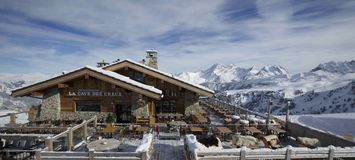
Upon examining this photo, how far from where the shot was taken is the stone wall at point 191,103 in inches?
923

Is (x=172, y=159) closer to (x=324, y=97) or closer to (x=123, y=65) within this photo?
(x=123, y=65)

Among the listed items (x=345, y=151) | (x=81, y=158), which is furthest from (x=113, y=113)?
(x=345, y=151)

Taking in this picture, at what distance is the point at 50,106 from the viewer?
21.6m

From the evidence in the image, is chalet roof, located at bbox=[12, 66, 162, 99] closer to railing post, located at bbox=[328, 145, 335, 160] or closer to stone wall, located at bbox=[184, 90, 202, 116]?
stone wall, located at bbox=[184, 90, 202, 116]

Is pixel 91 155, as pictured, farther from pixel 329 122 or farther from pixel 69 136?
pixel 329 122

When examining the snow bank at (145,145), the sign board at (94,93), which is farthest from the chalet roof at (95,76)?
the snow bank at (145,145)

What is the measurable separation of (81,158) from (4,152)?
15.5 ft

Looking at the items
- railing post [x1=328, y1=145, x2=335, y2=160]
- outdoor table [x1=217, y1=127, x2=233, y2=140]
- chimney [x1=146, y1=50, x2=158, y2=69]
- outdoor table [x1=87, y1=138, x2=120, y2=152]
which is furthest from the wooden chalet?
railing post [x1=328, y1=145, x2=335, y2=160]

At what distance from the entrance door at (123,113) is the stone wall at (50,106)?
400cm

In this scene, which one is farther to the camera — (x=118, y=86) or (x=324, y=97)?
(x=324, y=97)

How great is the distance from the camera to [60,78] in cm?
2088

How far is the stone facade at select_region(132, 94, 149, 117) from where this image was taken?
21.2 m

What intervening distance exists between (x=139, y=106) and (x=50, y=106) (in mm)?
6056

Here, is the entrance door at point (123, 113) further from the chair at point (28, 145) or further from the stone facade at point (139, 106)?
the chair at point (28, 145)
